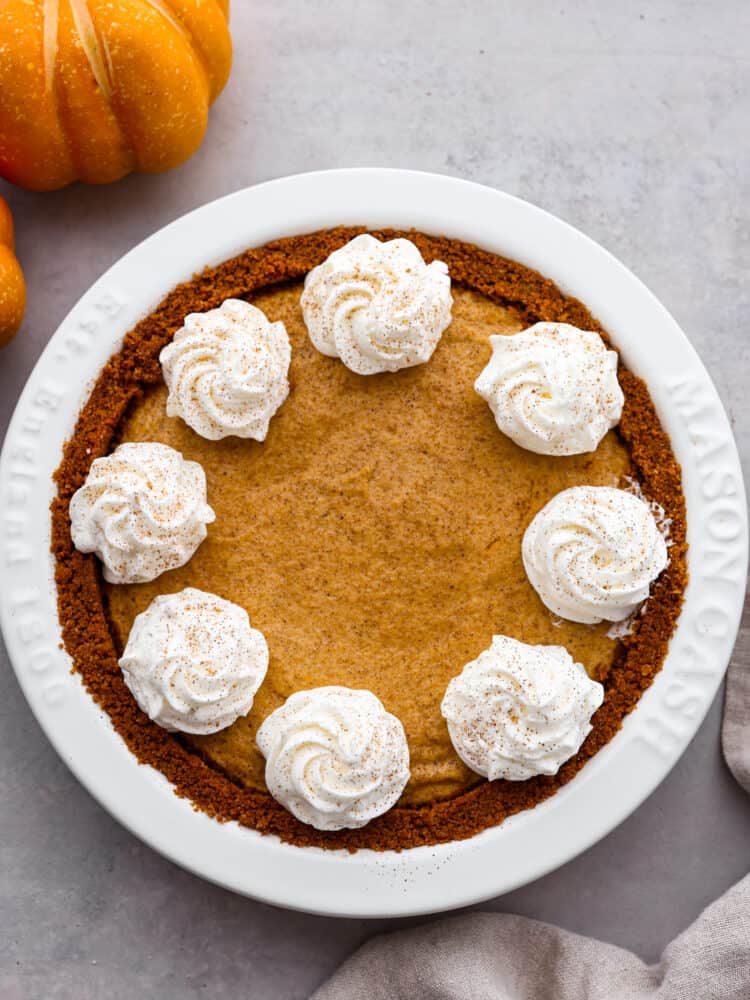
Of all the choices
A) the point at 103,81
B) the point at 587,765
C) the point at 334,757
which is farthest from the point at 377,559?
the point at 103,81

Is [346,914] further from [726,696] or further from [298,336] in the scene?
[298,336]

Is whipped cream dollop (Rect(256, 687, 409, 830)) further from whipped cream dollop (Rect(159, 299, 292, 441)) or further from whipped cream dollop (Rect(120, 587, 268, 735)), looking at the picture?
whipped cream dollop (Rect(159, 299, 292, 441))

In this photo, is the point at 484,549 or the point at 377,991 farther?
the point at 377,991

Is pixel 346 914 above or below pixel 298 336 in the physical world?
below

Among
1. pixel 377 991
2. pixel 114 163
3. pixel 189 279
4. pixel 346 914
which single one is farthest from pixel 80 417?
pixel 377 991

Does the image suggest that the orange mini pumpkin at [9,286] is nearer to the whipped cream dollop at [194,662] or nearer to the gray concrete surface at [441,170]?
the gray concrete surface at [441,170]

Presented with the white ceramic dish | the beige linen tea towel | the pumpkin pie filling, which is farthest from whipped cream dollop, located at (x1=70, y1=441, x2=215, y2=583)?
the beige linen tea towel

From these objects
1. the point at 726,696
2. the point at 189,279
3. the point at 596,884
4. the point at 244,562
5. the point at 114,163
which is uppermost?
the point at 114,163
